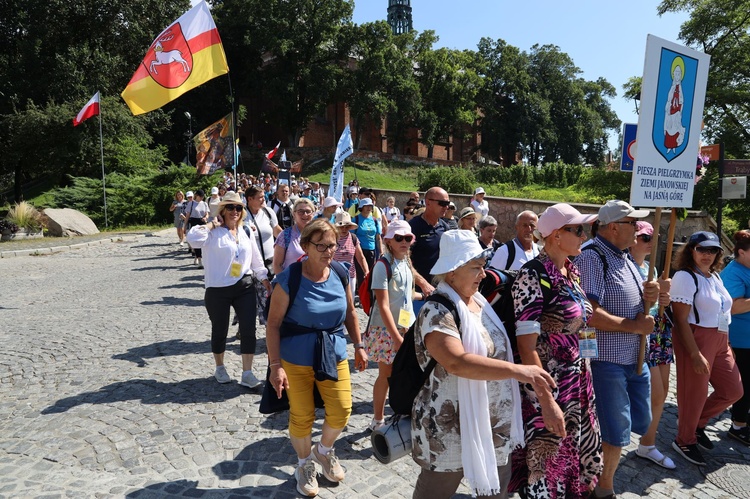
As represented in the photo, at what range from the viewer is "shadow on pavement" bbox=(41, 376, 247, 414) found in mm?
5242

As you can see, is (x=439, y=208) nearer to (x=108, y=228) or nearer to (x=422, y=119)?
(x=108, y=228)

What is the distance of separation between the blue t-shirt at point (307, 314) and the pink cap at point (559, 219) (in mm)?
1445

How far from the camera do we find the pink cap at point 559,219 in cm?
301

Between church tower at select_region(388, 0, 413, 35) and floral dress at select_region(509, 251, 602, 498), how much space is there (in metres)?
84.5

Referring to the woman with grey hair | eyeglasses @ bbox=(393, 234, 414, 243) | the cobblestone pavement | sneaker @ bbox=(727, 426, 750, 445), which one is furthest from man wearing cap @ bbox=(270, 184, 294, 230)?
the woman with grey hair

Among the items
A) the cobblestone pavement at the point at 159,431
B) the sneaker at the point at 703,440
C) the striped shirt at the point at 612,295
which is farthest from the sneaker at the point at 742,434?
→ the striped shirt at the point at 612,295

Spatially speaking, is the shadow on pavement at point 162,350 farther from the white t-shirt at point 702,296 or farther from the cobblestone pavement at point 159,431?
the white t-shirt at point 702,296

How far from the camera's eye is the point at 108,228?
25578mm

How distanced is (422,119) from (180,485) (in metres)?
53.5

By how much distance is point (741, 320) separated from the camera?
4801mm

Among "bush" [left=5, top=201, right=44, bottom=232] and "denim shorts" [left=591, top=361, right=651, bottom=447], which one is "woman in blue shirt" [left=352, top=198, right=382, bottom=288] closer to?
"denim shorts" [left=591, top=361, right=651, bottom=447]

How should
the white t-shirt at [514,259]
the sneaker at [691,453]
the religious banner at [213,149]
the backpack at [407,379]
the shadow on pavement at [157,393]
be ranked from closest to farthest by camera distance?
the backpack at [407,379]
the sneaker at [691,453]
the shadow on pavement at [157,393]
the white t-shirt at [514,259]
the religious banner at [213,149]

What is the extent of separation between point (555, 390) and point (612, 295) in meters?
0.82

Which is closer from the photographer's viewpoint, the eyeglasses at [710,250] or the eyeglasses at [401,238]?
the eyeglasses at [710,250]
